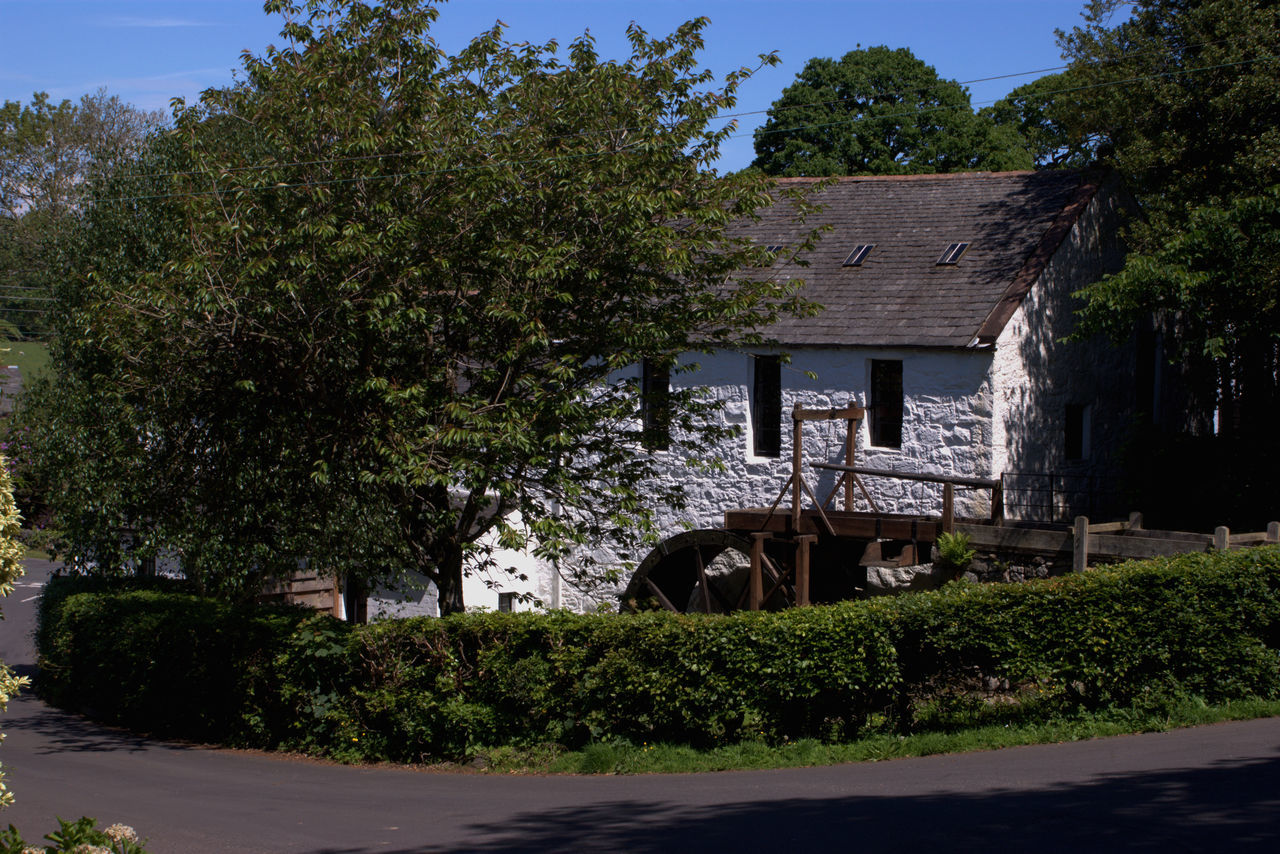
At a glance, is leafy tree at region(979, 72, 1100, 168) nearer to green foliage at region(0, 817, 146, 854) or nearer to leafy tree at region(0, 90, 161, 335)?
green foliage at region(0, 817, 146, 854)

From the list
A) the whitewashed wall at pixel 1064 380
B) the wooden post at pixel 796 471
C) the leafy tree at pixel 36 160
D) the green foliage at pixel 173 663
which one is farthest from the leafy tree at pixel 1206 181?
the leafy tree at pixel 36 160

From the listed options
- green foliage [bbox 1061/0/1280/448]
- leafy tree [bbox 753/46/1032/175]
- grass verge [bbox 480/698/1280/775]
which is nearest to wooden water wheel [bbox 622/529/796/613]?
green foliage [bbox 1061/0/1280/448]

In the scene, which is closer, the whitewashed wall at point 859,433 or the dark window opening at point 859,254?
the whitewashed wall at point 859,433

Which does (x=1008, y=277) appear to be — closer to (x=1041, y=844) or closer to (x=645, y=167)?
(x=645, y=167)

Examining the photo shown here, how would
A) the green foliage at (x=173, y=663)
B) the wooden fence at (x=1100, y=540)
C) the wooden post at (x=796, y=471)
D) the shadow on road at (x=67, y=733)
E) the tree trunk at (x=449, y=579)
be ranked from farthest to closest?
the wooden post at (x=796, y=471) < the shadow on road at (x=67, y=733) < the tree trunk at (x=449, y=579) < the green foliage at (x=173, y=663) < the wooden fence at (x=1100, y=540)

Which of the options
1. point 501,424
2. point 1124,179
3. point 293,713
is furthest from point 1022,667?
point 1124,179

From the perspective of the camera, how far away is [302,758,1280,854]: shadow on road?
301 inches

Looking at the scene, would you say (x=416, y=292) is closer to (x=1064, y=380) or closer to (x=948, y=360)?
(x=948, y=360)

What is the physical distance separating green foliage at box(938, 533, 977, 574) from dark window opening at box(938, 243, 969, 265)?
19.2ft

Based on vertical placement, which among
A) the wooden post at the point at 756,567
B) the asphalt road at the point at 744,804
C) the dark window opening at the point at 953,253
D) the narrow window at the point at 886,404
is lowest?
the asphalt road at the point at 744,804

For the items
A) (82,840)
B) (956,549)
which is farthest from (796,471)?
(82,840)

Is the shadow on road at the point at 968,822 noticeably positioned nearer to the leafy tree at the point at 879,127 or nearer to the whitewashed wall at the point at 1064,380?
the whitewashed wall at the point at 1064,380

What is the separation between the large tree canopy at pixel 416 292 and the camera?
40.7 ft

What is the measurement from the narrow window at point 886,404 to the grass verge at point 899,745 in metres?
8.74
